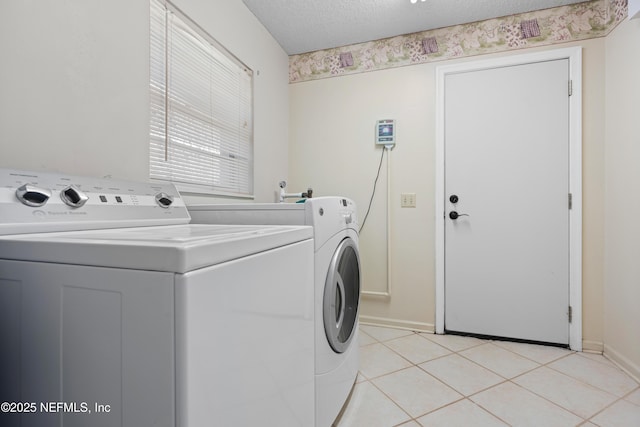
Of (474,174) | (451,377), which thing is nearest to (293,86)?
(474,174)

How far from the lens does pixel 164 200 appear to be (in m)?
1.18

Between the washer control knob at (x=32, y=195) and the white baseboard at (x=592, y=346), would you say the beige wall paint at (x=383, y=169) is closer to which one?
the white baseboard at (x=592, y=346)

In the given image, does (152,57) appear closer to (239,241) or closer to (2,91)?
(2,91)

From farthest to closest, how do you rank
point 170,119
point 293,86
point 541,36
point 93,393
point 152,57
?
point 293,86 → point 541,36 → point 170,119 → point 152,57 → point 93,393

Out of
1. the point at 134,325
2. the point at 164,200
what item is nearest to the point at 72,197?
the point at 164,200

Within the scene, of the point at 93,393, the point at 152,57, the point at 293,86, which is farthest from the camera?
the point at 293,86

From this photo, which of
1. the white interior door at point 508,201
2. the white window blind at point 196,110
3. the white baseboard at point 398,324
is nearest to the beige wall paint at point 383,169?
the white baseboard at point 398,324

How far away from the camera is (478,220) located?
2.18 m

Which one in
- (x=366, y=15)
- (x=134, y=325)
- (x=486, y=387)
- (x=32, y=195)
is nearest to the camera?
(x=134, y=325)

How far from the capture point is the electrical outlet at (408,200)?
2.34 metres

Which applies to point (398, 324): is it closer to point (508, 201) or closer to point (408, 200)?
point (408, 200)

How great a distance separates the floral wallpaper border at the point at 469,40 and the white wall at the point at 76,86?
1.25 meters

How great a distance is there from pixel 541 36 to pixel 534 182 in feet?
3.23

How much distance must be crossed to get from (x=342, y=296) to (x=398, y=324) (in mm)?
1269
